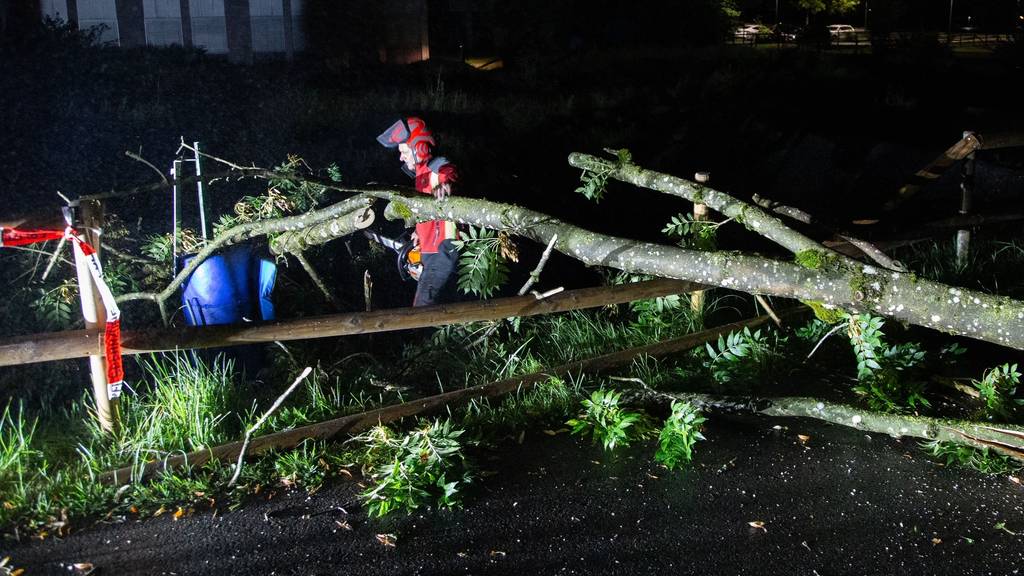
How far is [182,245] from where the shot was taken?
7.37 metres

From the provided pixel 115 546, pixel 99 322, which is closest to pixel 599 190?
pixel 99 322

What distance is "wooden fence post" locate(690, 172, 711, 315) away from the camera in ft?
22.0

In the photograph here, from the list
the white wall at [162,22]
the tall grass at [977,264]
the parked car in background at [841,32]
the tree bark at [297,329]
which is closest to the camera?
the tree bark at [297,329]

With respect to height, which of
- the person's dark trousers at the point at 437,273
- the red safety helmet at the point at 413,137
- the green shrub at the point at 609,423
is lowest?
the green shrub at the point at 609,423

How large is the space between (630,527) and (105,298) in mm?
2732

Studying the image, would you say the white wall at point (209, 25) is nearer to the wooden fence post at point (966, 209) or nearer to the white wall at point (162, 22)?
the white wall at point (162, 22)

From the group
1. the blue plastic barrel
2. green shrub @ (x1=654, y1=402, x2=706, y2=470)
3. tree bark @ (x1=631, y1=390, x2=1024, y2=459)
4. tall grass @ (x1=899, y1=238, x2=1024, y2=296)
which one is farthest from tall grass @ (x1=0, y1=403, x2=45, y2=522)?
tall grass @ (x1=899, y1=238, x2=1024, y2=296)

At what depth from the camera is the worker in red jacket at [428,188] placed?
261 inches

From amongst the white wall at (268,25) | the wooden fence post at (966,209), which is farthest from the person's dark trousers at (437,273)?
the white wall at (268,25)

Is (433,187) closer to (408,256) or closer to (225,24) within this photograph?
(408,256)

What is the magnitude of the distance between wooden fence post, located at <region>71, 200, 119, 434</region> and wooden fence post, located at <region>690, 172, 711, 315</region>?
12.7 feet

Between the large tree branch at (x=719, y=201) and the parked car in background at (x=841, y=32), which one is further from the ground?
the parked car in background at (x=841, y=32)

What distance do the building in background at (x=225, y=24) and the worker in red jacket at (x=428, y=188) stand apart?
942cm

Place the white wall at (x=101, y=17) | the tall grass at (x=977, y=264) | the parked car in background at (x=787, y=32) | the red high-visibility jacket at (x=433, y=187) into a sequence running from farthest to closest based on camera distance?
the parked car in background at (x=787, y=32) → the white wall at (x=101, y=17) → the tall grass at (x=977, y=264) → the red high-visibility jacket at (x=433, y=187)
